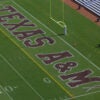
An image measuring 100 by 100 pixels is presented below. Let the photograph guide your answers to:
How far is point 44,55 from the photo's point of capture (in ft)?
69.9

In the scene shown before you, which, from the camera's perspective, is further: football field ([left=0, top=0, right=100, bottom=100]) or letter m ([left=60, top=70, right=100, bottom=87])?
letter m ([left=60, top=70, right=100, bottom=87])

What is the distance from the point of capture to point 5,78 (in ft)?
64.2

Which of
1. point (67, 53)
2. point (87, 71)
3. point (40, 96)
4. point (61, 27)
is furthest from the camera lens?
point (61, 27)

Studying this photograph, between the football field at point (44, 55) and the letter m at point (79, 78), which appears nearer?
the football field at point (44, 55)

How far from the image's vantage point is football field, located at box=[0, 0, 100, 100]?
18.9m

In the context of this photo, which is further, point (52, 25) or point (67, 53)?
point (52, 25)

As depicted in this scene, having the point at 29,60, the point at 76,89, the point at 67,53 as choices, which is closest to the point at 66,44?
the point at 67,53

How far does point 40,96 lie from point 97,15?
306 inches

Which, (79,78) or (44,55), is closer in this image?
(79,78)

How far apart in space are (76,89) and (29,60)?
2784 millimetres

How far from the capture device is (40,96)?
18.5 metres

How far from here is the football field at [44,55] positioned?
18891mm

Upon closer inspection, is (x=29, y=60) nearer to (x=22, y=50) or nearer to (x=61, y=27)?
(x=22, y=50)

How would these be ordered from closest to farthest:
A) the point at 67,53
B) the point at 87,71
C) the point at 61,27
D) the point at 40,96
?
the point at 40,96, the point at 87,71, the point at 67,53, the point at 61,27
